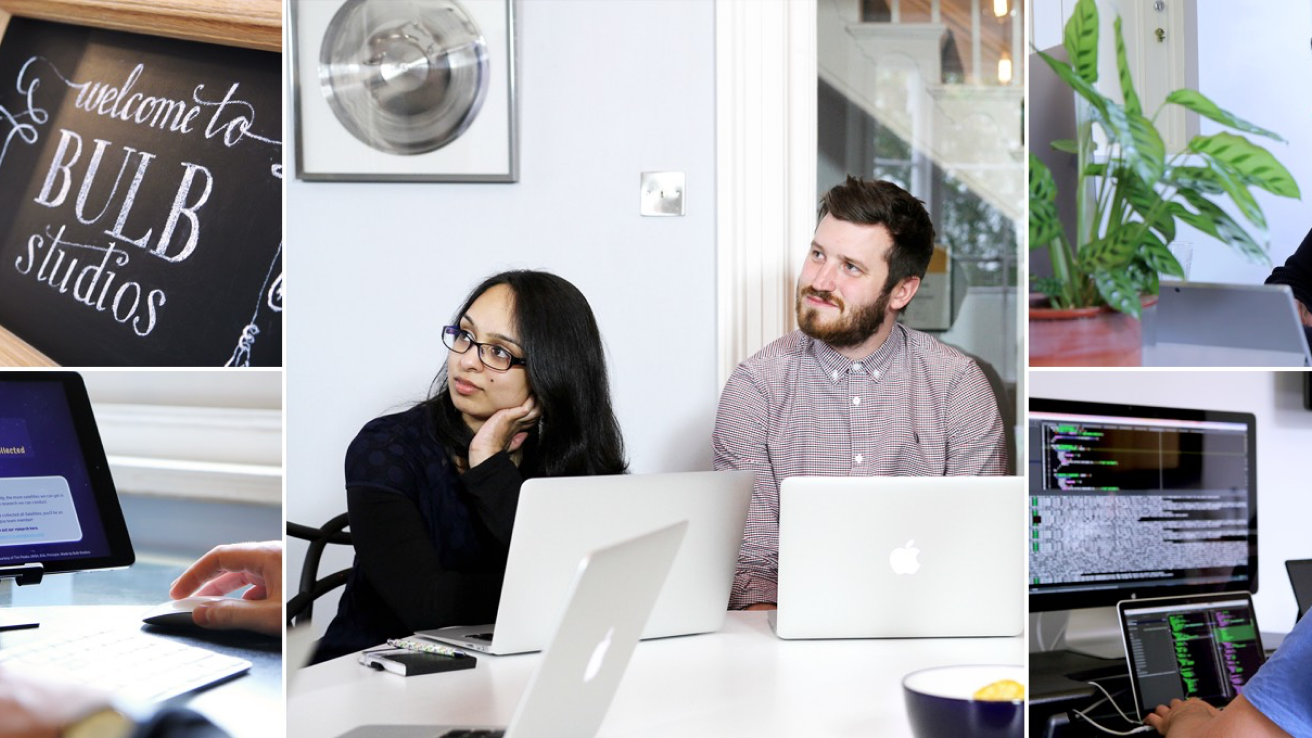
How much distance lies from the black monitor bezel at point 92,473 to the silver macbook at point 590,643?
26cm

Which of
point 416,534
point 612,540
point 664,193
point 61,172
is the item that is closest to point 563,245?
point 664,193

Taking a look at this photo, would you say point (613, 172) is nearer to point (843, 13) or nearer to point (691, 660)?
point (843, 13)

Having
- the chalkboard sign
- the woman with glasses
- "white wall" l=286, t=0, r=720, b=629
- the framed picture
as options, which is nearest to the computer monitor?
the woman with glasses

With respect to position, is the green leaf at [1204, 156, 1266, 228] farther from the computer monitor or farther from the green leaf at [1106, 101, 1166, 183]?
the computer monitor

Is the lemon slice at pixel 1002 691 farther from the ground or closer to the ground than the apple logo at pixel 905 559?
closer to the ground

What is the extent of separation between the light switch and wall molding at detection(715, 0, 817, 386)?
9 centimetres

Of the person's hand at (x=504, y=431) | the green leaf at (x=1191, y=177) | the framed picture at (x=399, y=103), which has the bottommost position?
the person's hand at (x=504, y=431)

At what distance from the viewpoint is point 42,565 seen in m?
0.90

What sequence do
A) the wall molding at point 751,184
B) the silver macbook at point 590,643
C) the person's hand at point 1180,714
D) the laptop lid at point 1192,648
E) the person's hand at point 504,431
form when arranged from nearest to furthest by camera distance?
the silver macbook at point 590,643
the person's hand at point 1180,714
the laptop lid at point 1192,648
the person's hand at point 504,431
the wall molding at point 751,184

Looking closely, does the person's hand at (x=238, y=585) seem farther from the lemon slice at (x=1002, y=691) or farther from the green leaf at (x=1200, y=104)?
the green leaf at (x=1200, y=104)

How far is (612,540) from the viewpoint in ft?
4.47

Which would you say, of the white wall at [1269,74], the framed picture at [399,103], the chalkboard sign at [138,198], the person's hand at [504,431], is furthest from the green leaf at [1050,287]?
the framed picture at [399,103]

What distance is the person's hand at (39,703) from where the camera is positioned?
2.88 feet

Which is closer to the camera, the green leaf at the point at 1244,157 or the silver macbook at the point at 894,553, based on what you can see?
the green leaf at the point at 1244,157
